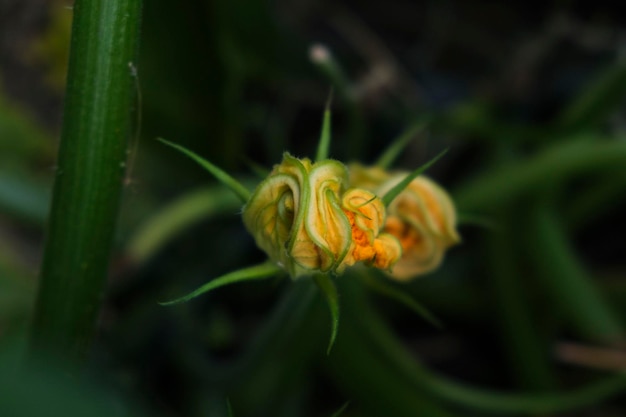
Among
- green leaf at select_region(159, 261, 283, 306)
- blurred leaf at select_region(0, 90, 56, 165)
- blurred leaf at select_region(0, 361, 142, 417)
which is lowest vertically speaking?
blurred leaf at select_region(0, 361, 142, 417)

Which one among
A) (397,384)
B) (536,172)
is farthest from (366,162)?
(397,384)

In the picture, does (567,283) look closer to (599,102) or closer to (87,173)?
(599,102)

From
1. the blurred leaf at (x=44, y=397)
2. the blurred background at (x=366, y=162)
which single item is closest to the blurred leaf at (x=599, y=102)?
the blurred background at (x=366, y=162)

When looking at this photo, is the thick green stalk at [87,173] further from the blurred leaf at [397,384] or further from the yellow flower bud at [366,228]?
the blurred leaf at [397,384]

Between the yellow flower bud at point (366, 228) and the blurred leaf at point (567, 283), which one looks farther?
the blurred leaf at point (567, 283)

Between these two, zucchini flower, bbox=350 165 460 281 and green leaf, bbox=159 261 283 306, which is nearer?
green leaf, bbox=159 261 283 306

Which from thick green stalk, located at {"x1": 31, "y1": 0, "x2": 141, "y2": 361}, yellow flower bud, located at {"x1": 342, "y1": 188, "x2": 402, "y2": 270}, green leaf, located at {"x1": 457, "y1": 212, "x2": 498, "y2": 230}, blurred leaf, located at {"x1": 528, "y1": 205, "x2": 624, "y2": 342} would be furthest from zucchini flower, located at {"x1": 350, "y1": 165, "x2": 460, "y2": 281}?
blurred leaf, located at {"x1": 528, "y1": 205, "x2": 624, "y2": 342}

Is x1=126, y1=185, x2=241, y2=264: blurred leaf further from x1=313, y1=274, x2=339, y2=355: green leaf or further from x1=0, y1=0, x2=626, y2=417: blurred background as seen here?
x1=313, y1=274, x2=339, y2=355: green leaf
